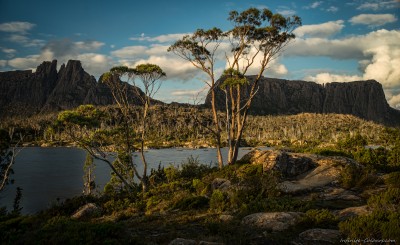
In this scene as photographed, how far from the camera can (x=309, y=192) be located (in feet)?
53.5

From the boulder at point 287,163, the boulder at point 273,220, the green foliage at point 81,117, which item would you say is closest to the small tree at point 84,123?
the green foliage at point 81,117

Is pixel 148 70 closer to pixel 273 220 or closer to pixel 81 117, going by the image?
pixel 81 117

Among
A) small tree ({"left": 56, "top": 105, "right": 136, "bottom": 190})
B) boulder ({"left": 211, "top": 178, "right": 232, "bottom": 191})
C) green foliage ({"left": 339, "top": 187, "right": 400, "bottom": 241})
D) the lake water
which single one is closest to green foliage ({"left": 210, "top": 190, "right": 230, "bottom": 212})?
boulder ({"left": 211, "top": 178, "right": 232, "bottom": 191})

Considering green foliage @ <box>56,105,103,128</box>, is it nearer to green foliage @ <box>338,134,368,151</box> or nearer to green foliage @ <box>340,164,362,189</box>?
green foliage @ <box>340,164,362,189</box>

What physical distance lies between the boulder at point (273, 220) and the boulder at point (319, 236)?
2.84 feet

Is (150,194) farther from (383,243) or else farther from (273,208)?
(383,243)

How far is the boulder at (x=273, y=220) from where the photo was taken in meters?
9.46

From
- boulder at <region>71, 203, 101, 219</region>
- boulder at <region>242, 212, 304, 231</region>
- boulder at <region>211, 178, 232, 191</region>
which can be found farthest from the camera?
boulder at <region>211, 178, 232, 191</region>

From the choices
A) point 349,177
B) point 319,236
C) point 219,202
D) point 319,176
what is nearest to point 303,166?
point 319,176

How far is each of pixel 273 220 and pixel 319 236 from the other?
1.77 metres

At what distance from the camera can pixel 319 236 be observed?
834 centimetres

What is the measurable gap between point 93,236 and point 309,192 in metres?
12.0

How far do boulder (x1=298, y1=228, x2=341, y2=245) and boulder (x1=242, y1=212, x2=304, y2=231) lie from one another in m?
0.87

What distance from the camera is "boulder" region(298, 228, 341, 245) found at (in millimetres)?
8047
